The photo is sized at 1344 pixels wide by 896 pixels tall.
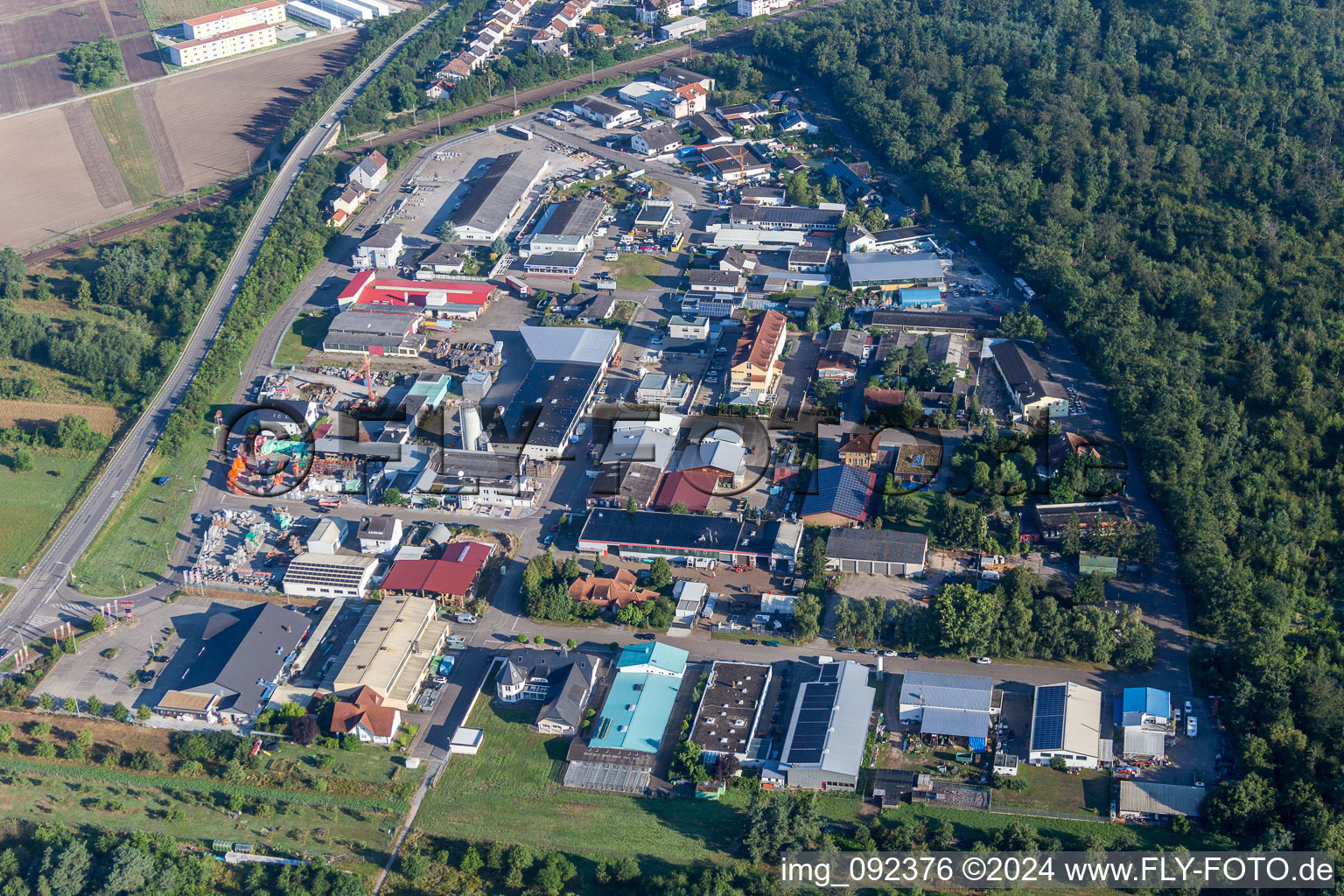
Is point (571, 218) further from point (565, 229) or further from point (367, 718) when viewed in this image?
point (367, 718)

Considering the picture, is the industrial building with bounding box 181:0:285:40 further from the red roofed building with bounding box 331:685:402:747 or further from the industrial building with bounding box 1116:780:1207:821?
the industrial building with bounding box 1116:780:1207:821

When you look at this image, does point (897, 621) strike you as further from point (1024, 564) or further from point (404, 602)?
point (404, 602)

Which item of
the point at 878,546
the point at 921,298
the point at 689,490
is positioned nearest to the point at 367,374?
the point at 689,490

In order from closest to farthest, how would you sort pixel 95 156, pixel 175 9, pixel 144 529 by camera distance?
1. pixel 144 529
2. pixel 95 156
3. pixel 175 9

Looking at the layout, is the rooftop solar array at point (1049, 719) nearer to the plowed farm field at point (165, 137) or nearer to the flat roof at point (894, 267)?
the flat roof at point (894, 267)

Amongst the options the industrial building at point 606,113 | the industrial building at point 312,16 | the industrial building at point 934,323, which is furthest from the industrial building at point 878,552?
the industrial building at point 312,16

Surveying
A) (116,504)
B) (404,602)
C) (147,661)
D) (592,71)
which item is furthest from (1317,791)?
(592,71)
